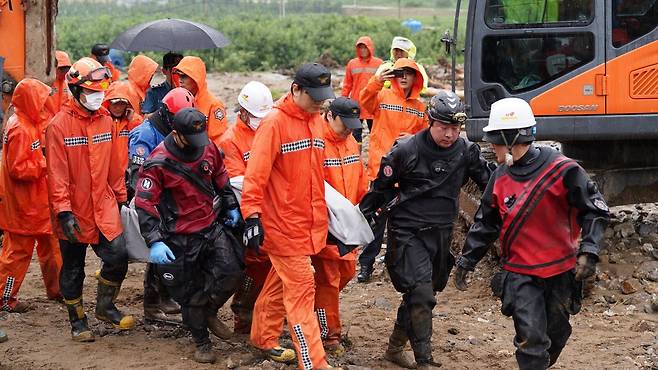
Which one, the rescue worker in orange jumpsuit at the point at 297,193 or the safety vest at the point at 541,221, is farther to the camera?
the rescue worker in orange jumpsuit at the point at 297,193

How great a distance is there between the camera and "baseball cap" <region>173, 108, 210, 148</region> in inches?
276

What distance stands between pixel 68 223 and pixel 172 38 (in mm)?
3875

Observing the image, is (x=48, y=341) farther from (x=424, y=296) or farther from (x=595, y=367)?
(x=595, y=367)

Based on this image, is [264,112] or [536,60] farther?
[536,60]

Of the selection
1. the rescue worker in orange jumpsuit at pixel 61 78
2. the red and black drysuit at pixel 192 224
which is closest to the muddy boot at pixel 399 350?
the red and black drysuit at pixel 192 224

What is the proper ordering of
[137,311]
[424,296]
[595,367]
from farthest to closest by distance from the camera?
[137,311] < [595,367] < [424,296]

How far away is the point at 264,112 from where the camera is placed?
7848 mm

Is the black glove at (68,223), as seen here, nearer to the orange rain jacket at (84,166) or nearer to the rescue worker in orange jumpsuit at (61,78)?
the orange rain jacket at (84,166)

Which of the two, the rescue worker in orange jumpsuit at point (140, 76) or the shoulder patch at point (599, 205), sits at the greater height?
the rescue worker in orange jumpsuit at point (140, 76)

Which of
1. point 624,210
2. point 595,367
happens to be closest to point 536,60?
point 624,210

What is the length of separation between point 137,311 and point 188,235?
1873 millimetres

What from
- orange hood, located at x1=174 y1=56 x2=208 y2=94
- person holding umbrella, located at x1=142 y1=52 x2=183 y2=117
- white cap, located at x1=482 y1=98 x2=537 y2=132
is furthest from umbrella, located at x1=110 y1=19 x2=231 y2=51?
white cap, located at x1=482 y1=98 x2=537 y2=132

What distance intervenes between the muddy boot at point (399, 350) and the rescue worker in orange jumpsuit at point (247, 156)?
43.2 inches

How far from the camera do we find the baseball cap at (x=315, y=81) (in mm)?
6859
